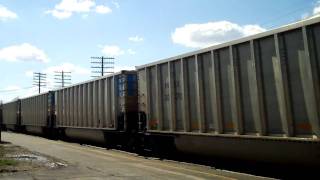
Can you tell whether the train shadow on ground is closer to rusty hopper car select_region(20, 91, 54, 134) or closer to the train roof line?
the train roof line

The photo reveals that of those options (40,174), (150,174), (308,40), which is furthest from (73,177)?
(308,40)

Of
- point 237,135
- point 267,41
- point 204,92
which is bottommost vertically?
point 237,135

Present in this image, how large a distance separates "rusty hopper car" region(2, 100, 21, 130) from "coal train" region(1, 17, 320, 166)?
107ft

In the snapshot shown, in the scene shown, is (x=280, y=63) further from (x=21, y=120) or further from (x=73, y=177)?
(x=21, y=120)

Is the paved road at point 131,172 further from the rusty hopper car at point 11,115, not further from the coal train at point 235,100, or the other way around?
the rusty hopper car at point 11,115

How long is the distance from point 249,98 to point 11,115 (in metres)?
48.8

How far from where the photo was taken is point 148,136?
18.1m

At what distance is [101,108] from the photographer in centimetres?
2383

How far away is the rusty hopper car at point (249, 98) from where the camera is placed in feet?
33.3

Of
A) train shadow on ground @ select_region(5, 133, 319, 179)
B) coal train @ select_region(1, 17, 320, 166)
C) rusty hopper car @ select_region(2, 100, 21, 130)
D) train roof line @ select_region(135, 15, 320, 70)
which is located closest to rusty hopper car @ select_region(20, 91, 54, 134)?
rusty hopper car @ select_region(2, 100, 21, 130)

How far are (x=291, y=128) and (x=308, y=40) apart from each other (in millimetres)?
2069

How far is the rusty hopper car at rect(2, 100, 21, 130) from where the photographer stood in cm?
5142

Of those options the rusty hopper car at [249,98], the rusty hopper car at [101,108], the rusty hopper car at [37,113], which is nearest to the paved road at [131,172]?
the rusty hopper car at [249,98]

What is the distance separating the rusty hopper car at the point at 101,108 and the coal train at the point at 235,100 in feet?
0.25
